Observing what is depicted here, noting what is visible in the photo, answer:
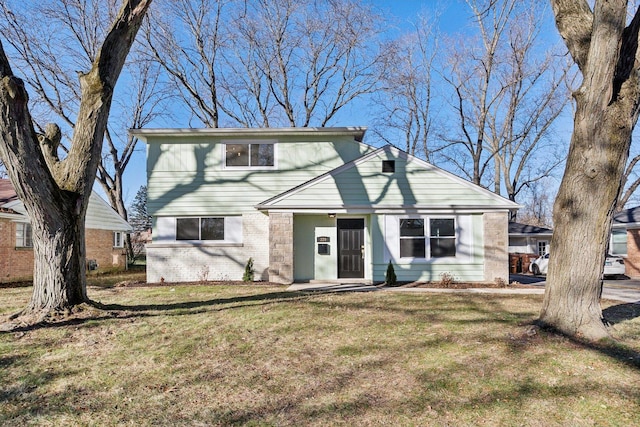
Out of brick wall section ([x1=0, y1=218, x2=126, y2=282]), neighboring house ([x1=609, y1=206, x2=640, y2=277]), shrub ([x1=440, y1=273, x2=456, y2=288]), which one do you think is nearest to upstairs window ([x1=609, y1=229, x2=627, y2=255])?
neighboring house ([x1=609, y1=206, x2=640, y2=277])

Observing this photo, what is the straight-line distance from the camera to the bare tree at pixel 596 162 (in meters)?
5.52

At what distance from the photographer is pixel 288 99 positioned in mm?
24734

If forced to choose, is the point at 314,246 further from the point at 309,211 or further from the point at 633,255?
the point at 633,255

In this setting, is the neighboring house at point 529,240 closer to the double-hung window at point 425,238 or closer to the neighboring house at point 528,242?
the neighboring house at point 528,242

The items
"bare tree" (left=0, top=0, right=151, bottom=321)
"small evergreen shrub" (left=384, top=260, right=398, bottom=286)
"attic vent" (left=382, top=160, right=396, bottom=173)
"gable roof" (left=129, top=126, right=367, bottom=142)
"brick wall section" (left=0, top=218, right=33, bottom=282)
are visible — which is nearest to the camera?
"bare tree" (left=0, top=0, right=151, bottom=321)

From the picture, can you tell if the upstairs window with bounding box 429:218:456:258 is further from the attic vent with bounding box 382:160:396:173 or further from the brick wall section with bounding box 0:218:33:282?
the brick wall section with bounding box 0:218:33:282

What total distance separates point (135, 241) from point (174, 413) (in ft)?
115

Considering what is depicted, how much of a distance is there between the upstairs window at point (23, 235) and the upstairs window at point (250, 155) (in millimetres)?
8499

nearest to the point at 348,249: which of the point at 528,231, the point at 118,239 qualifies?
the point at 118,239

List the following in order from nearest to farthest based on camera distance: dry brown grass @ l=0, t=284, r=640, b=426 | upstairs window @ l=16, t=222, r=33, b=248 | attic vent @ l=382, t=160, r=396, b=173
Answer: dry brown grass @ l=0, t=284, r=640, b=426, attic vent @ l=382, t=160, r=396, b=173, upstairs window @ l=16, t=222, r=33, b=248

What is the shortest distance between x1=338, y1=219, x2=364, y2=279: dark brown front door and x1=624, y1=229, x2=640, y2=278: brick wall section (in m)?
13.6

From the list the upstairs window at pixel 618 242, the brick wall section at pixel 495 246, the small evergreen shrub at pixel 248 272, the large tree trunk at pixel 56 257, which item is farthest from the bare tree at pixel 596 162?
the upstairs window at pixel 618 242

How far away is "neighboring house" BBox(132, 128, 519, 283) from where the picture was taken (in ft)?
40.8

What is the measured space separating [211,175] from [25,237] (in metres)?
8.06
